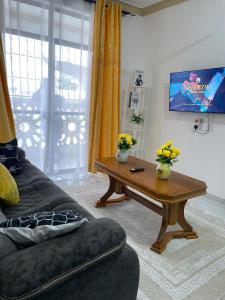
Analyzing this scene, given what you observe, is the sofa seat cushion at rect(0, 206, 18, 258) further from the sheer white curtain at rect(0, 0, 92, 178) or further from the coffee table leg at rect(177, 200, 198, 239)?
the sheer white curtain at rect(0, 0, 92, 178)

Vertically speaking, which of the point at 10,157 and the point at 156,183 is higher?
the point at 10,157

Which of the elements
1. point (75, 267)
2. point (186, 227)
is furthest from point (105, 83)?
point (75, 267)

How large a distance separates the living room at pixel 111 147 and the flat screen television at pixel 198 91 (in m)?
0.02

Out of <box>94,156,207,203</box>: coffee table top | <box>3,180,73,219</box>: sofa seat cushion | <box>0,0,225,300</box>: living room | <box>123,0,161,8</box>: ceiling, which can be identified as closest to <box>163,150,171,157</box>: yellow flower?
<box>0,0,225,300</box>: living room

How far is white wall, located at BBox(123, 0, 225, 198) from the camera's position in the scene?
9.91ft

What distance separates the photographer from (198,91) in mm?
3088

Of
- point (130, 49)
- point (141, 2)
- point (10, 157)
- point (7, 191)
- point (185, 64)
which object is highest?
point (141, 2)

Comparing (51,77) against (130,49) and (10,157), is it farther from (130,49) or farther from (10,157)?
(130,49)

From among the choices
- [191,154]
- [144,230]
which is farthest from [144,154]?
[144,230]

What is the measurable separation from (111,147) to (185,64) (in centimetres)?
168

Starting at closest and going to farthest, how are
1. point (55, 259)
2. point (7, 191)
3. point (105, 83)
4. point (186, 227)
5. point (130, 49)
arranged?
point (55, 259), point (7, 191), point (186, 227), point (105, 83), point (130, 49)

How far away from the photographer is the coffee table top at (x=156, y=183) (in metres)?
1.89

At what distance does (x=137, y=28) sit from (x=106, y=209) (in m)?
3.10

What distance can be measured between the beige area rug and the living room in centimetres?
1
